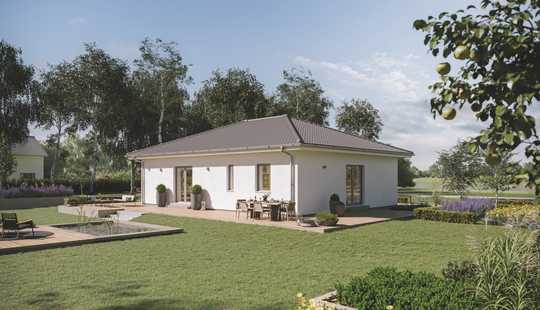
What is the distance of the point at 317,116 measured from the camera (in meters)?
45.0

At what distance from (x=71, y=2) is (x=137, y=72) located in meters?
28.3

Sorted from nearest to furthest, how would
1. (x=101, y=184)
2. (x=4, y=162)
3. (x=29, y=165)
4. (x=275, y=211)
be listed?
(x=275, y=211) < (x=4, y=162) < (x=101, y=184) < (x=29, y=165)

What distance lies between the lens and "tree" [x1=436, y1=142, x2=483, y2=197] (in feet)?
68.9

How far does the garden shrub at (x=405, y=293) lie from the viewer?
420 centimetres

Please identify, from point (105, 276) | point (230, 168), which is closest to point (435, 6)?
point (105, 276)

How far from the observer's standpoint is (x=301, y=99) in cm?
4547

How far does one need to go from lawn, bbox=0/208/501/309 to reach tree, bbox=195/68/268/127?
30376mm

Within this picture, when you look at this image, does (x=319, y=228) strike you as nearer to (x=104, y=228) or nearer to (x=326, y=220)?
(x=326, y=220)

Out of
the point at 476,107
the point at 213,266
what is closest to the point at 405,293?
the point at 476,107

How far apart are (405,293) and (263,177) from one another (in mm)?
13444

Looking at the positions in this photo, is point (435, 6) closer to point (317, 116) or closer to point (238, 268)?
point (238, 268)

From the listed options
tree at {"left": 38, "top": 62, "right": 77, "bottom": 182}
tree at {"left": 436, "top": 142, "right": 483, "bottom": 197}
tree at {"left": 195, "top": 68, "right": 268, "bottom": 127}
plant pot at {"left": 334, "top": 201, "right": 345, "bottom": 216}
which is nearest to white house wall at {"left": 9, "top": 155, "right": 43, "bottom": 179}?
tree at {"left": 38, "top": 62, "right": 77, "bottom": 182}

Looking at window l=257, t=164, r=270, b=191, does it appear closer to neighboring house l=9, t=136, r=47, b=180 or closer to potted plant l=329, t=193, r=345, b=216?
potted plant l=329, t=193, r=345, b=216

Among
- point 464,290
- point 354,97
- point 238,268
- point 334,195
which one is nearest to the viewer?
point 464,290
